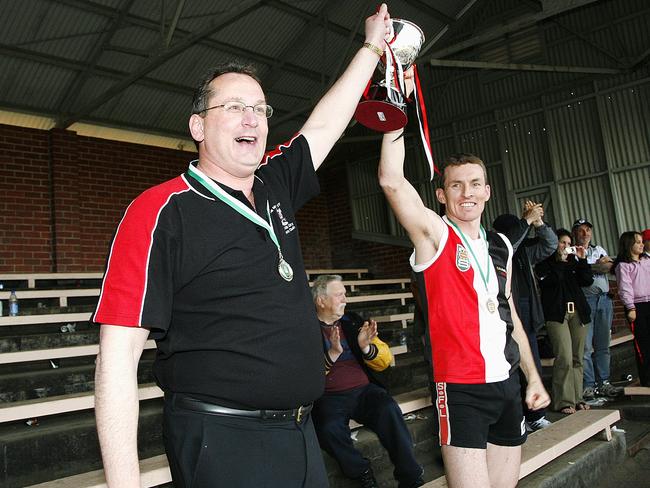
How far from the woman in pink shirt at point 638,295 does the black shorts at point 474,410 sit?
148 inches

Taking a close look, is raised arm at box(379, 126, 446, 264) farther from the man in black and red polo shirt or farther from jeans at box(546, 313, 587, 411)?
jeans at box(546, 313, 587, 411)

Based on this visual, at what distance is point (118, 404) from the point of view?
112 centimetres

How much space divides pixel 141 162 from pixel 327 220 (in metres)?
4.12

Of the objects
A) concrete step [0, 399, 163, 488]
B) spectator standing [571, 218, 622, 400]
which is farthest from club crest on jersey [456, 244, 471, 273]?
spectator standing [571, 218, 622, 400]

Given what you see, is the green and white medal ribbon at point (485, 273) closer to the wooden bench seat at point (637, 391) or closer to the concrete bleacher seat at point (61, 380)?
the concrete bleacher seat at point (61, 380)

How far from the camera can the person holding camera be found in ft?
15.7

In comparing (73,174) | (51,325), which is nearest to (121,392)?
(51,325)

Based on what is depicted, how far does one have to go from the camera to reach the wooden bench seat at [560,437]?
3.13m

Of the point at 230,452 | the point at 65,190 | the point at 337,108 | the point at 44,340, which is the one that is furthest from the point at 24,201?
the point at 230,452

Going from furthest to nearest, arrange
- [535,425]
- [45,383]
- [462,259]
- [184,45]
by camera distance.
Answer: [184,45] < [535,425] < [45,383] < [462,259]

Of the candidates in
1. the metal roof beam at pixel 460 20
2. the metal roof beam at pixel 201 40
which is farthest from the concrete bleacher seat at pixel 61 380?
the metal roof beam at pixel 460 20

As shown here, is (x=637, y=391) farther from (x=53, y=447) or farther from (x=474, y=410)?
(x=53, y=447)

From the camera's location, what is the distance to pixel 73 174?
325 inches

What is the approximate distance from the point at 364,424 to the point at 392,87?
2.22m
